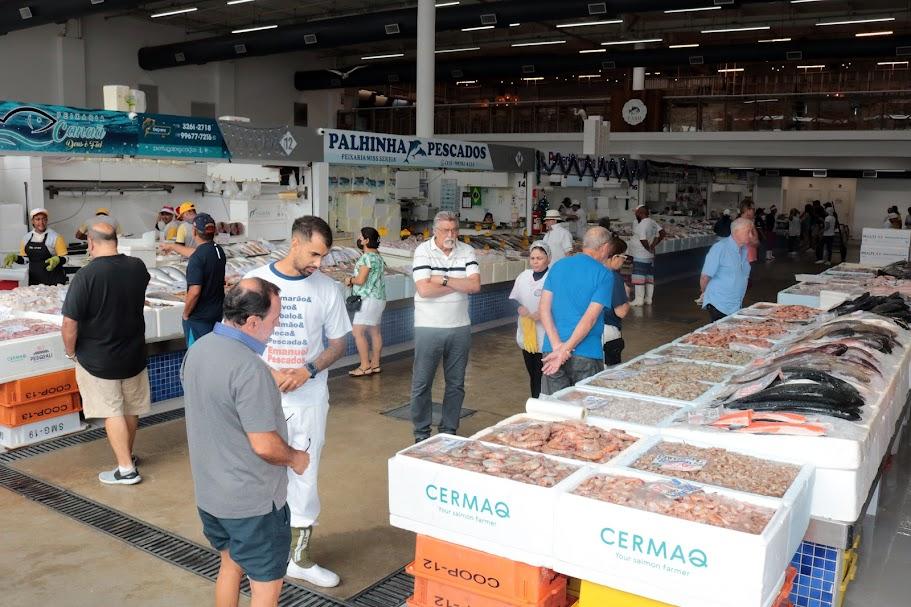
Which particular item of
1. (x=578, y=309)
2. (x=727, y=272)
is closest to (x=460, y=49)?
(x=727, y=272)

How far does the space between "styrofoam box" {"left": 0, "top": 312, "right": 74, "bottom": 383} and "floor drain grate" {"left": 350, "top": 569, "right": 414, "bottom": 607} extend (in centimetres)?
311

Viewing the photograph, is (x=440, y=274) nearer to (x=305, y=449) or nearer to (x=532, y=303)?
(x=532, y=303)

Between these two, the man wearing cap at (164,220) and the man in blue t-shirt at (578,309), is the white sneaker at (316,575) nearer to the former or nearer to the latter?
the man in blue t-shirt at (578,309)

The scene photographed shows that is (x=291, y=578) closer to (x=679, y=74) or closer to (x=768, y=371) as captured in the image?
(x=768, y=371)

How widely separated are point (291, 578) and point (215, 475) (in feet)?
4.34

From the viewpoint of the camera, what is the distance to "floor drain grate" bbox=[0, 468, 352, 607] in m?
3.63

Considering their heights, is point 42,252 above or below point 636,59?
below

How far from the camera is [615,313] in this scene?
5633 millimetres

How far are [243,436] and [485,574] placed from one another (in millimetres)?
950

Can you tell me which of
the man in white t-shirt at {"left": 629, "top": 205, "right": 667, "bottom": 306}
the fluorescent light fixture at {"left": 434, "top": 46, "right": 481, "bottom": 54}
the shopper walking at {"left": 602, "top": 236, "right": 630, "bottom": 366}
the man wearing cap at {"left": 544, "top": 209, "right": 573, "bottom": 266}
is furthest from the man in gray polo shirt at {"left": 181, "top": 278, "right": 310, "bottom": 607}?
the fluorescent light fixture at {"left": 434, "top": 46, "right": 481, "bottom": 54}

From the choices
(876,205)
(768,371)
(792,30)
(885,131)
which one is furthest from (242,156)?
(876,205)

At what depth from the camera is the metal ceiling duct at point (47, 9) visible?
13938mm

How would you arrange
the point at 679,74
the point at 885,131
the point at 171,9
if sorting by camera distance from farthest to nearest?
the point at 679,74
the point at 171,9
the point at 885,131

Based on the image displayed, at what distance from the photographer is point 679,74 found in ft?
80.5
